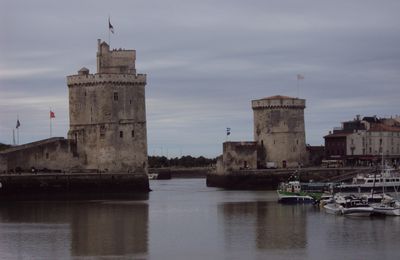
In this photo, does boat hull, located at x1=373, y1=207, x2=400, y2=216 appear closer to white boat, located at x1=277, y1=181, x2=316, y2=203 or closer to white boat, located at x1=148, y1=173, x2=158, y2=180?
white boat, located at x1=277, y1=181, x2=316, y2=203

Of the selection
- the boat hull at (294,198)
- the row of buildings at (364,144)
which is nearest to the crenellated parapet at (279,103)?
the row of buildings at (364,144)

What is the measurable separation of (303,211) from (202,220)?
776 centimetres

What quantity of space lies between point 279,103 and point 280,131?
240 centimetres

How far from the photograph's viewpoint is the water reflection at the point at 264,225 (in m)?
38.7

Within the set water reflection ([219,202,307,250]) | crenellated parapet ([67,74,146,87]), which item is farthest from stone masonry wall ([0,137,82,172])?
water reflection ([219,202,307,250])

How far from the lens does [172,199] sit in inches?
2596

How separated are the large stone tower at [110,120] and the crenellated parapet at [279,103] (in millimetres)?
15587

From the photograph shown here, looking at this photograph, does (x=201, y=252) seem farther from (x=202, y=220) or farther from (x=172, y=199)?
(x=172, y=199)

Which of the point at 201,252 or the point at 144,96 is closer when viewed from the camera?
the point at 201,252

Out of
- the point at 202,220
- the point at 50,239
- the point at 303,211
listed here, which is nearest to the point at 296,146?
the point at 303,211

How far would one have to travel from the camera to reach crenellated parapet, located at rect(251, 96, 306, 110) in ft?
283

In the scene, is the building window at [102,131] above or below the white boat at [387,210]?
above

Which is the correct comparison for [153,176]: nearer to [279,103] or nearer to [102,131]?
[279,103]

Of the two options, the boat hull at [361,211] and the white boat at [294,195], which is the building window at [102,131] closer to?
the white boat at [294,195]
